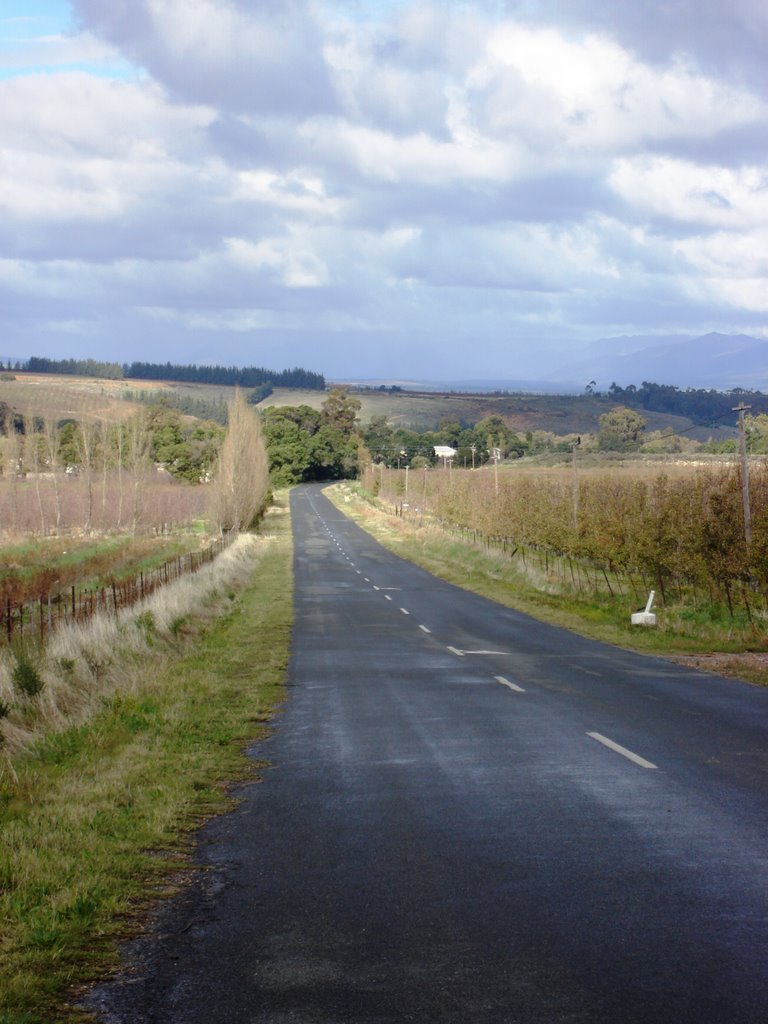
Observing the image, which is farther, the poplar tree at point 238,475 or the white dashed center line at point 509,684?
the poplar tree at point 238,475

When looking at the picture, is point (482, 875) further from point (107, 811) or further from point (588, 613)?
point (588, 613)

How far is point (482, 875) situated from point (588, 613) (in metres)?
24.5

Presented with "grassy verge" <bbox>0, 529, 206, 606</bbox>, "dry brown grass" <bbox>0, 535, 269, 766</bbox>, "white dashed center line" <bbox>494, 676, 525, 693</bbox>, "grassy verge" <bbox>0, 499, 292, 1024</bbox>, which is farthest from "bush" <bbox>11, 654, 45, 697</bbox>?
"grassy verge" <bbox>0, 529, 206, 606</bbox>

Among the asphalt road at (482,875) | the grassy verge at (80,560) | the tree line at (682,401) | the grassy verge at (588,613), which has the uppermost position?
the tree line at (682,401)

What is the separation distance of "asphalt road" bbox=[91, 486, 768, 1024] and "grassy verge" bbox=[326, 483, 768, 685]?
22.0 ft

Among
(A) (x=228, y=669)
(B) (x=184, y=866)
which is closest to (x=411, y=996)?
(B) (x=184, y=866)

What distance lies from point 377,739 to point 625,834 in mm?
4612

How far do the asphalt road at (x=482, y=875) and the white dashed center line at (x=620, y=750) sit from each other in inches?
1.7

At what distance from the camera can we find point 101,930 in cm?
589

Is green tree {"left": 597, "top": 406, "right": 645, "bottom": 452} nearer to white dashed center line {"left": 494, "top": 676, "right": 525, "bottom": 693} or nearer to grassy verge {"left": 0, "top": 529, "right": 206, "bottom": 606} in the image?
grassy verge {"left": 0, "top": 529, "right": 206, "bottom": 606}

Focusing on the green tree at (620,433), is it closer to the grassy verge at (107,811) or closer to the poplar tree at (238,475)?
the poplar tree at (238,475)

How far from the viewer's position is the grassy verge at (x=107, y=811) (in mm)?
5504

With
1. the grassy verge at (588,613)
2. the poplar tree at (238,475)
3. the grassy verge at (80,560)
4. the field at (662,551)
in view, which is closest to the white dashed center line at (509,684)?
the grassy verge at (588,613)

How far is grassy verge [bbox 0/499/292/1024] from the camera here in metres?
5.50
